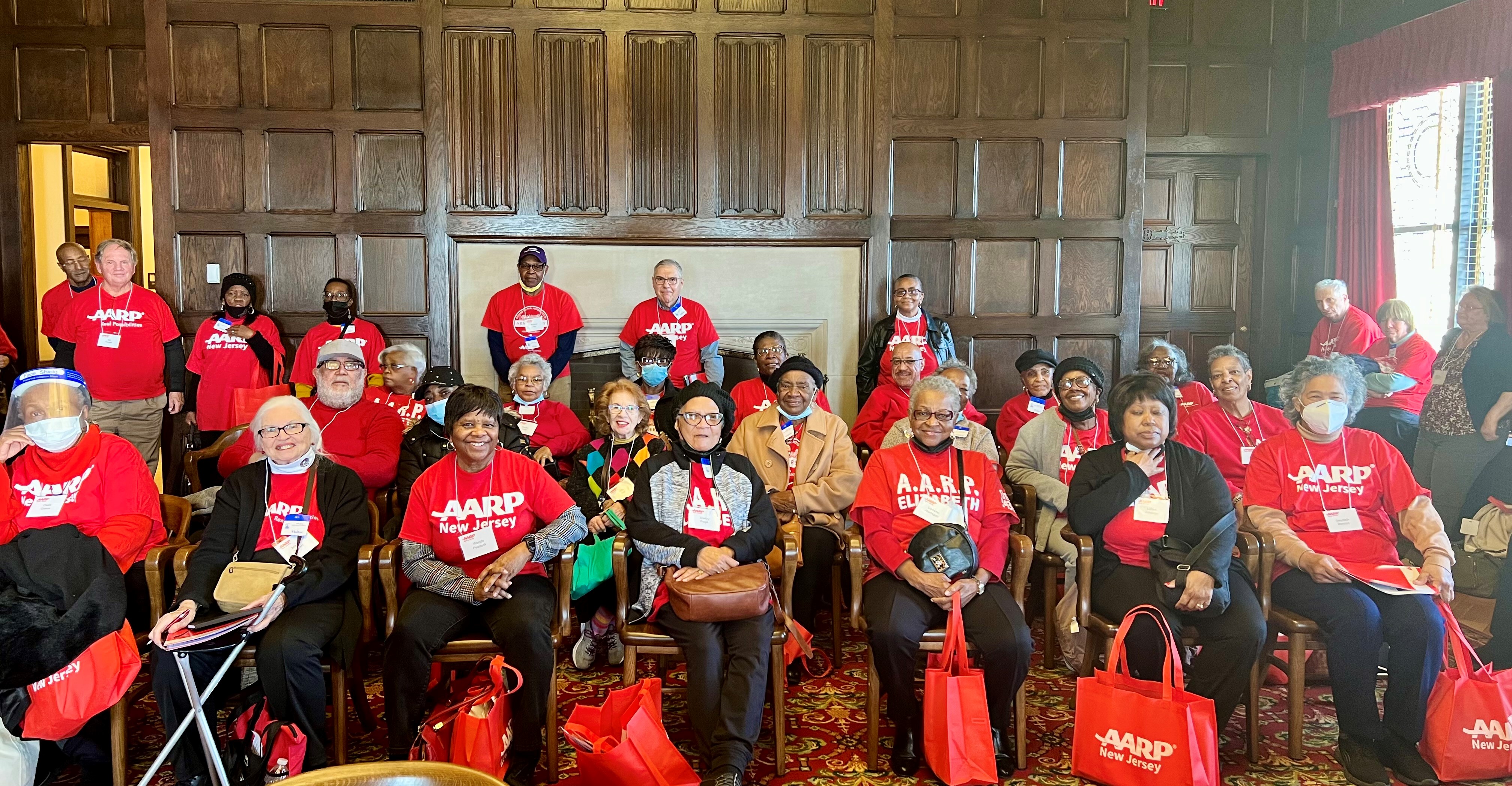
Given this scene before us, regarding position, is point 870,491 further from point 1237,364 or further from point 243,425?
point 243,425

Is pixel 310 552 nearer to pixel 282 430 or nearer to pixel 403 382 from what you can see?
Answer: pixel 282 430

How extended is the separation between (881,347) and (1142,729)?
339 centimetres

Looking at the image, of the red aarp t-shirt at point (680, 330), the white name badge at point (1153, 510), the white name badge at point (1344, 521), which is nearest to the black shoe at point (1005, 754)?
the white name badge at point (1153, 510)

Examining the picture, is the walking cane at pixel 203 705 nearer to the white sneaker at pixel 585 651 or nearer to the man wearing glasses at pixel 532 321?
the white sneaker at pixel 585 651

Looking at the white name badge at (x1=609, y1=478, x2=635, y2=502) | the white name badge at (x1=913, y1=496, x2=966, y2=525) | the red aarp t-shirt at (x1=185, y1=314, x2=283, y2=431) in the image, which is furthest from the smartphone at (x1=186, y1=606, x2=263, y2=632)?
the red aarp t-shirt at (x1=185, y1=314, x2=283, y2=431)

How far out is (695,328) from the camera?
5.71 m

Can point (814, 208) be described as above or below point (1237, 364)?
above

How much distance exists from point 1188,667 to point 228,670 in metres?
3.33

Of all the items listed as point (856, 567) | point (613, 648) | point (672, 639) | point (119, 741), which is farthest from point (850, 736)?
point (119, 741)

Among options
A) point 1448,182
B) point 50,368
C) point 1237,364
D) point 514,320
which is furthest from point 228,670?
point 1448,182

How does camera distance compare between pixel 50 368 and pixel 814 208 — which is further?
pixel 814 208

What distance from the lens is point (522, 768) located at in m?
2.92

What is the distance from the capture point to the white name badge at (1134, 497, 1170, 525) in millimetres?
3236

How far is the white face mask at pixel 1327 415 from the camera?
11.0ft
